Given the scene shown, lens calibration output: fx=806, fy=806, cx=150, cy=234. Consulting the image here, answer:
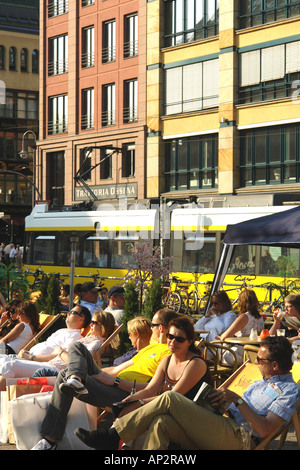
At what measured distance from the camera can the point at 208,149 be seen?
36375 millimetres

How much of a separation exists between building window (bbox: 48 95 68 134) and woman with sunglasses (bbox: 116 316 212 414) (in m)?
38.1

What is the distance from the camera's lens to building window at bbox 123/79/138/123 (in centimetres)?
4012

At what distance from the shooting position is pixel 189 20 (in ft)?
122

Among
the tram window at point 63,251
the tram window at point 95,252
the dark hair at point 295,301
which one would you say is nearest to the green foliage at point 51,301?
the dark hair at point 295,301

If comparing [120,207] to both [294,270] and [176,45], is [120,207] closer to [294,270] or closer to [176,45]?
[294,270]

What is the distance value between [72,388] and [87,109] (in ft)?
122

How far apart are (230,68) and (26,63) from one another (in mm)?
36592

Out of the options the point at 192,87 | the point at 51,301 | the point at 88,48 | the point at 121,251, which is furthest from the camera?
the point at 88,48

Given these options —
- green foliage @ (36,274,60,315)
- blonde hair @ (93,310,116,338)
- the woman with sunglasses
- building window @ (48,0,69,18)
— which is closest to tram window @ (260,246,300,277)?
green foliage @ (36,274,60,315)

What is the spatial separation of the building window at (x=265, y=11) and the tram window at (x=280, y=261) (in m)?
13.7

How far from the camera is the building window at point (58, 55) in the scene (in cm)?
4503

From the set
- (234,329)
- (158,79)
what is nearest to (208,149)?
(158,79)

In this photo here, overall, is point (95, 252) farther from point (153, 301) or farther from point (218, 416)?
point (218, 416)

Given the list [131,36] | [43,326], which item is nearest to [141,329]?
[43,326]
